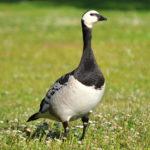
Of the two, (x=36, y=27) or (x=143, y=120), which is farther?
(x=36, y=27)

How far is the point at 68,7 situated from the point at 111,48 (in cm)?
2335

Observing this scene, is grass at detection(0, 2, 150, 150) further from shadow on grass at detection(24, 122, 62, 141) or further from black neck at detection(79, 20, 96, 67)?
black neck at detection(79, 20, 96, 67)

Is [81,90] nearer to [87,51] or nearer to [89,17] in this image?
[87,51]

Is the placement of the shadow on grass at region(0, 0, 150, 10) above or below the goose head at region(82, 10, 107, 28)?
below

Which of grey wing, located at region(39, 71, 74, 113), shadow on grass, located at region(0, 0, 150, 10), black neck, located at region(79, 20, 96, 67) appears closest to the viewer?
black neck, located at region(79, 20, 96, 67)

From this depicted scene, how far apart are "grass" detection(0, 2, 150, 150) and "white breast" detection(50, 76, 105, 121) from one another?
44 centimetres

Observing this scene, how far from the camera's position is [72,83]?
1084cm

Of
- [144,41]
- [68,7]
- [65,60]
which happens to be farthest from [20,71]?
[68,7]

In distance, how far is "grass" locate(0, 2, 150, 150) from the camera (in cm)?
1116

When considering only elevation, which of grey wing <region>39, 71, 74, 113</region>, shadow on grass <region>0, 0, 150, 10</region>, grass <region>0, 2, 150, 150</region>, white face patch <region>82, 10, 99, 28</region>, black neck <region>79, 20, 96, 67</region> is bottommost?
shadow on grass <region>0, 0, 150, 10</region>

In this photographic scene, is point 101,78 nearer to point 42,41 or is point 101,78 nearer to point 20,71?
point 20,71

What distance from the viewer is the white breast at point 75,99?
1073 cm

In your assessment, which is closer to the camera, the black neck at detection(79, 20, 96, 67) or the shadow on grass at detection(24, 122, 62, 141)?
the black neck at detection(79, 20, 96, 67)

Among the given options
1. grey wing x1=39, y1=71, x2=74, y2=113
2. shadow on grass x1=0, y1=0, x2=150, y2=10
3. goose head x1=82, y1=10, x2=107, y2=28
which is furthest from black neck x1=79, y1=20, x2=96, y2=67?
shadow on grass x1=0, y1=0, x2=150, y2=10
